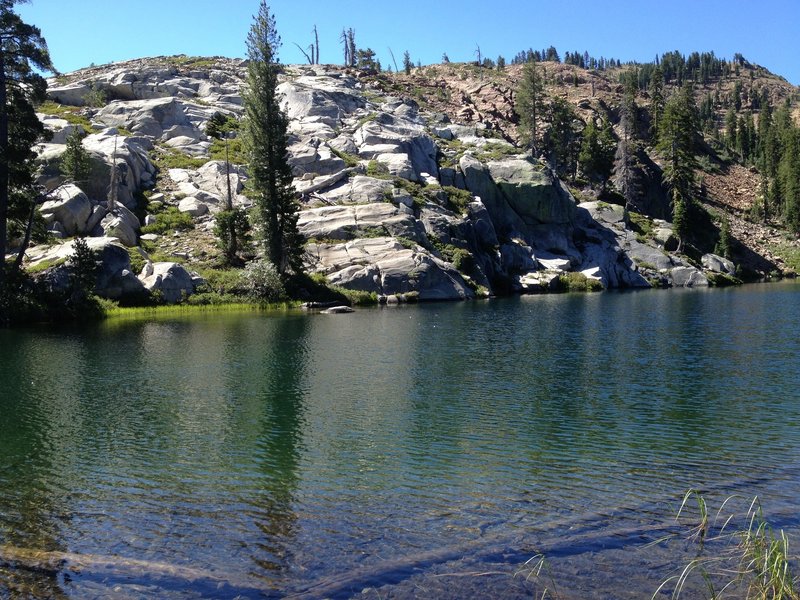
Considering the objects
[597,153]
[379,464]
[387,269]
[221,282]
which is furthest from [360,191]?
[379,464]

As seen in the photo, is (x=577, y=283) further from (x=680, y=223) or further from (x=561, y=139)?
(x=561, y=139)

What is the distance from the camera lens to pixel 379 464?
16.5 meters

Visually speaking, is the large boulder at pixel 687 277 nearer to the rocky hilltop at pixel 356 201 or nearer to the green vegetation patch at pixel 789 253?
the rocky hilltop at pixel 356 201

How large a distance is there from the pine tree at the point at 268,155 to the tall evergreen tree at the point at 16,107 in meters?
24.1

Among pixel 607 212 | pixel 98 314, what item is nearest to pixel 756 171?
pixel 607 212

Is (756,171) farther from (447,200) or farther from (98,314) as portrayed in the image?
(98,314)

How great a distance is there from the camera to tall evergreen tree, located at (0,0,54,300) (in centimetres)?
4538

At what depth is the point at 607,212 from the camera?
113m

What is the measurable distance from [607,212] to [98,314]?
88.5 meters

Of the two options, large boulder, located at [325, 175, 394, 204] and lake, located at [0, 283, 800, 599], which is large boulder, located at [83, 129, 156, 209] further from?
lake, located at [0, 283, 800, 599]

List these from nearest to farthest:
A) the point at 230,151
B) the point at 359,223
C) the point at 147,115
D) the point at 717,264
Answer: the point at 359,223 → the point at 230,151 → the point at 717,264 → the point at 147,115

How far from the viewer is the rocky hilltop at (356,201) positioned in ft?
239

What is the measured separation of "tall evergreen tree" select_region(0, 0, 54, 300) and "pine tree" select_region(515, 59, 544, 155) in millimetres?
97337

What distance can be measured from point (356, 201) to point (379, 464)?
72399 mm
